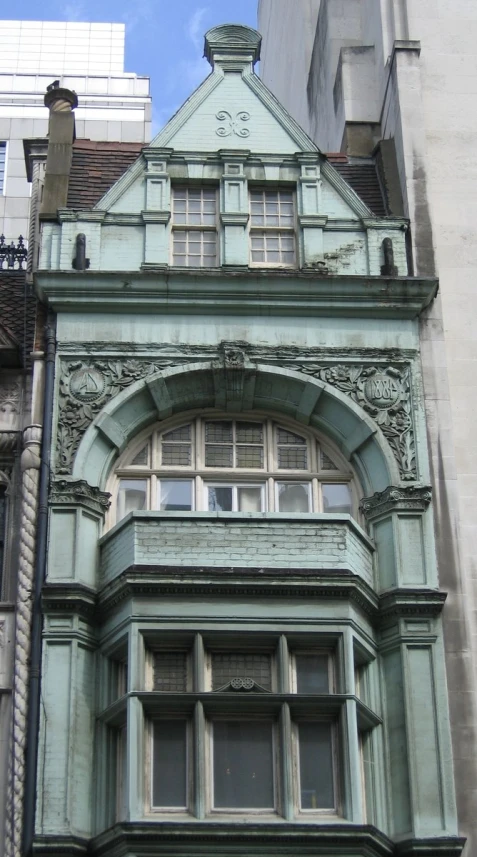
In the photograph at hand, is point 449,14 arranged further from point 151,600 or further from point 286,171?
point 151,600

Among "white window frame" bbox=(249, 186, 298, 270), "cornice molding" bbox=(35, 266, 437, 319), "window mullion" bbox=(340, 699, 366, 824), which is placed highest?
"white window frame" bbox=(249, 186, 298, 270)

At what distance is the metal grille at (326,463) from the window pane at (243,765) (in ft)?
15.4

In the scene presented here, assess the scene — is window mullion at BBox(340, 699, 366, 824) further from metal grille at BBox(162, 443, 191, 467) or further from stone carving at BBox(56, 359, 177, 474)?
stone carving at BBox(56, 359, 177, 474)

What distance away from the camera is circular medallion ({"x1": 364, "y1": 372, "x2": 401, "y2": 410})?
23922mm

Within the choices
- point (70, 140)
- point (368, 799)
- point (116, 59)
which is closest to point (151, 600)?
point (368, 799)

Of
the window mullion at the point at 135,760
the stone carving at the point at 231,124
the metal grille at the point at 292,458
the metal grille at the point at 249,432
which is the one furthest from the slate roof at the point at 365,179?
the window mullion at the point at 135,760

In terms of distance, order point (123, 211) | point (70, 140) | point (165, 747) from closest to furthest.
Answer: point (165, 747) < point (123, 211) < point (70, 140)

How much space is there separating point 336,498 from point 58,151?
26.0 feet

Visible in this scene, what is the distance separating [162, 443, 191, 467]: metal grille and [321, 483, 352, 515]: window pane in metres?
2.13

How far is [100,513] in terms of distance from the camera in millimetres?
23094

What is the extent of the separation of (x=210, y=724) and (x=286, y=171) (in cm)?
971

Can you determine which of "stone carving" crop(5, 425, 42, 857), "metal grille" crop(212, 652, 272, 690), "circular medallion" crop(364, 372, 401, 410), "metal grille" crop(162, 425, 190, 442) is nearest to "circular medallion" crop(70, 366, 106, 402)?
"stone carving" crop(5, 425, 42, 857)

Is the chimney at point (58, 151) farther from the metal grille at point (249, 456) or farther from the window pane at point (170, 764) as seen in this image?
the window pane at point (170, 764)

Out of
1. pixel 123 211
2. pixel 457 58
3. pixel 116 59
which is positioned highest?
pixel 116 59
